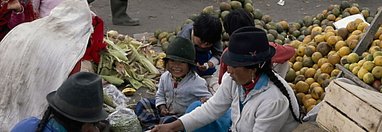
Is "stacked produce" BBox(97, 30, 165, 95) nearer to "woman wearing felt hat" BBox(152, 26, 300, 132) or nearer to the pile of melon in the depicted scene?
the pile of melon

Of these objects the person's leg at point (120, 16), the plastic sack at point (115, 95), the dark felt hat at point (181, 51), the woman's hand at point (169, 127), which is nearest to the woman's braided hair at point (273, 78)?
the woman's hand at point (169, 127)

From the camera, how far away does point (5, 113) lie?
4777 mm

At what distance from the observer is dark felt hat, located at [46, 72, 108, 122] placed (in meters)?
2.90

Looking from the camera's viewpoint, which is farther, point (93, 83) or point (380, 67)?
point (380, 67)

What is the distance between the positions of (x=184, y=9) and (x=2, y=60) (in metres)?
4.86

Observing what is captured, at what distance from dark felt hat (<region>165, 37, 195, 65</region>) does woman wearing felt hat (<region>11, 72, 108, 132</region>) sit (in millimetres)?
1616

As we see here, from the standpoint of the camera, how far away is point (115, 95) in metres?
5.56

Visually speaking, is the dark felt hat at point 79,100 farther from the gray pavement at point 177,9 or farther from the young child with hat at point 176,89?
the gray pavement at point 177,9

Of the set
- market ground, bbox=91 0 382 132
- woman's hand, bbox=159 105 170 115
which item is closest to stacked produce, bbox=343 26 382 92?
woman's hand, bbox=159 105 170 115

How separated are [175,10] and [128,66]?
3.41 meters

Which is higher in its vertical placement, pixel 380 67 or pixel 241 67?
pixel 241 67

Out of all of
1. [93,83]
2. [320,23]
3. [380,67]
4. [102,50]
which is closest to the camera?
[93,83]

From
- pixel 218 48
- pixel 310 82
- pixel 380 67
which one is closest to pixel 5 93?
pixel 218 48

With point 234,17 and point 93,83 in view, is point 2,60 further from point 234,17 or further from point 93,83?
point 93,83
